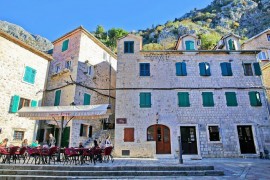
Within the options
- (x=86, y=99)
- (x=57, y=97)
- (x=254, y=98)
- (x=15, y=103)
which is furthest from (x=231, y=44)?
(x=15, y=103)

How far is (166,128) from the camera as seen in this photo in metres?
15.7

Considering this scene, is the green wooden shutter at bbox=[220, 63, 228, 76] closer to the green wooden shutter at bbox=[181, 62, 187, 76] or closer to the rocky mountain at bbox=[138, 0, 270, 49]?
the green wooden shutter at bbox=[181, 62, 187, 76]

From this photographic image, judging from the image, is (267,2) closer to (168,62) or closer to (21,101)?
(168,62)

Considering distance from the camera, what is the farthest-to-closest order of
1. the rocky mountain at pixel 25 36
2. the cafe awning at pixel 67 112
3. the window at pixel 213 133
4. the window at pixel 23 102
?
the rocky mountain at pixel 25 36 → the window at pixel 23 102 → the window at pixel 213 133 → the cafe awning at pixel 67 112

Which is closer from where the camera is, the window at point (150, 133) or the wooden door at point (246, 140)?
the wooden door at point (246, 140)

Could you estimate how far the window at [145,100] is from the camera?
52.7 ft

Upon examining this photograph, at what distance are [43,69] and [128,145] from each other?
12.2 m

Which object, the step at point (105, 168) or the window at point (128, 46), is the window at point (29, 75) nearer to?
the window at point (128, 46)

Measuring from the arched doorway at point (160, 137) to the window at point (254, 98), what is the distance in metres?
7.99

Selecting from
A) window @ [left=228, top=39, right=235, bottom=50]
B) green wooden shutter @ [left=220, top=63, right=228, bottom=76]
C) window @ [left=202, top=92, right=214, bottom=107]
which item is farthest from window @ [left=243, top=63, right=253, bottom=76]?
window @ [left=202, top=92, right=214, bottom=107]

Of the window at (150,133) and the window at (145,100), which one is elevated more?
the window at (145,100)

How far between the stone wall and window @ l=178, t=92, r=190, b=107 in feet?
45.5

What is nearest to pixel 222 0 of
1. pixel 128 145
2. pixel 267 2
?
pixel 267 2

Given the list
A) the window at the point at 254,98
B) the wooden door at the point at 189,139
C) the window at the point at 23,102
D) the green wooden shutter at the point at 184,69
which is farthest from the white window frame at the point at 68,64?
the window at the point at 254,98
